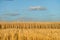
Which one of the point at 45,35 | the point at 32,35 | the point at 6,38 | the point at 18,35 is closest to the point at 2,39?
the point at 6,38

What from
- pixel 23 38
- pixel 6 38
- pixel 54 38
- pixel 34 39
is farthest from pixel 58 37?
pixel 6 38

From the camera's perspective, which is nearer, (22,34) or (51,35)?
(22,34)

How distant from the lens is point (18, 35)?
5293 mm

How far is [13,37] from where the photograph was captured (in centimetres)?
512

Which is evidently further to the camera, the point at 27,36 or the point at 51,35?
the point at 51,35

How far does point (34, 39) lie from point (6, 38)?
0.79 meters

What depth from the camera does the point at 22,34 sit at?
537cm

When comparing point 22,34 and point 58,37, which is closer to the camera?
point 22,34

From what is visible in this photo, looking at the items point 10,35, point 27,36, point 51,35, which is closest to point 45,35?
point 51,35

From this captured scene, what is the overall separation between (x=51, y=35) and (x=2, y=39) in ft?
4.88

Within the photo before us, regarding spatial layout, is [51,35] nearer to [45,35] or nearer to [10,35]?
[45,35]

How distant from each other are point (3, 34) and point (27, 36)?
2.21 ft

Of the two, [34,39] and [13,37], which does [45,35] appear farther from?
[13,37]

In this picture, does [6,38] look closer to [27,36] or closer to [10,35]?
[10,35]
